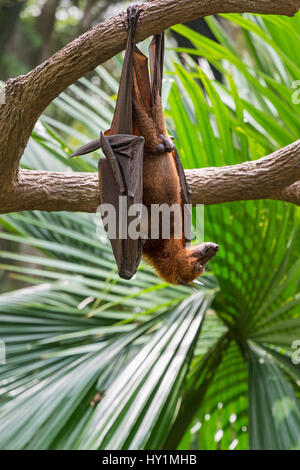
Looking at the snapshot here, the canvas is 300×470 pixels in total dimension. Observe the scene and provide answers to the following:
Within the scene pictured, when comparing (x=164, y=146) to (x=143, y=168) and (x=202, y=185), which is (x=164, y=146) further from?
(x=202, y=185)

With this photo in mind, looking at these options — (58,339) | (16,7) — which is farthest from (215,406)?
(16,7)

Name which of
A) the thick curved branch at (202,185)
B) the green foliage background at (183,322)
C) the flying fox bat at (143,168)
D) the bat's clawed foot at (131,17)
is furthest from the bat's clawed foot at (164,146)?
the green foliage background at (183,322)

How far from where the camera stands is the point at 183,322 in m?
2.19

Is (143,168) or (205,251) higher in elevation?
(143,168)

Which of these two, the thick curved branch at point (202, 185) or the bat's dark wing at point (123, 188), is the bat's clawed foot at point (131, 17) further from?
the thick curved branch at point (202, 185)

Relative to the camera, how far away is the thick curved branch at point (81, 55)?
142 centimetres

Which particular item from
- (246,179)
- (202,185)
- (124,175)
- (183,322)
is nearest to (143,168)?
(124,175)

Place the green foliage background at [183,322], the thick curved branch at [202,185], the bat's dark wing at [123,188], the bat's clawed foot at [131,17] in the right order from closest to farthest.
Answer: the bat's clawed foot at [131,17], the bat's dark wing at [123,188], the thick curved branch at [202,185], the green foliage background at [183,322]

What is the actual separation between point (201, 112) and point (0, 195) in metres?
0.85

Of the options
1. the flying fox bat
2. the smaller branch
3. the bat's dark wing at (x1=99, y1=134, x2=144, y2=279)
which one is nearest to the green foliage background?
the smaller branch

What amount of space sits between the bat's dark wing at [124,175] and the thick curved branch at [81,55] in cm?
8

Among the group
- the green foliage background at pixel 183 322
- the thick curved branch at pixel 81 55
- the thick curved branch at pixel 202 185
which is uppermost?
the thick curved branch at pixel 81 55

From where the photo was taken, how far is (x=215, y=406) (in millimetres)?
2482

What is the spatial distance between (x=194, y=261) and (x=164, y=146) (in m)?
0.34
